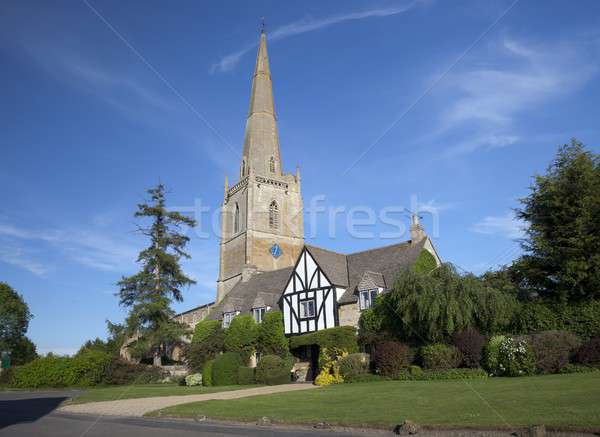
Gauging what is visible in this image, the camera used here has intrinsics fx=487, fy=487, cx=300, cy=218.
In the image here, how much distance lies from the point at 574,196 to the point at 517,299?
19.2 ft

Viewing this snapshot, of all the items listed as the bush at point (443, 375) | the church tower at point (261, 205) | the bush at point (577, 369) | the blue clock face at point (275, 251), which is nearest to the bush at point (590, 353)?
the bush at point (577, 369)

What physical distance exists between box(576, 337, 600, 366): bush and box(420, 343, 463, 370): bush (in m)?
4.97

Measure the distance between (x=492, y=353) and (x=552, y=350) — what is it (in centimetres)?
246

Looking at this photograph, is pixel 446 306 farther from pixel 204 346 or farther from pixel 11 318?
pixel 11 318

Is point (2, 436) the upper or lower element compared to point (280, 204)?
lower

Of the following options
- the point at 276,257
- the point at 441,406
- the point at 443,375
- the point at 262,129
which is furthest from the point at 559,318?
the point at 262,129

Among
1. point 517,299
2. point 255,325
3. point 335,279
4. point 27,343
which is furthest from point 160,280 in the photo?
point 27,343

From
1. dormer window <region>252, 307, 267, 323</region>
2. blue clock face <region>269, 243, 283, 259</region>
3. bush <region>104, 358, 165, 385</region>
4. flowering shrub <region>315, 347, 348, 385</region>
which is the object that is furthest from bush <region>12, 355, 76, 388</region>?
blue clock face <region>269, 243, 283, 259</region>

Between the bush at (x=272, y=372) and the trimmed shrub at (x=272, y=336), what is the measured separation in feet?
14.3

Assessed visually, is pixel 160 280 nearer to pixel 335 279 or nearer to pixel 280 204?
pixel 335 279

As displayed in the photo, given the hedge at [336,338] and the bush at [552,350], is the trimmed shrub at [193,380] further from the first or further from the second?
the bush at [552,350]

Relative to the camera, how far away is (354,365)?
1003 inches

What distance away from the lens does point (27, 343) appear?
64.4 m

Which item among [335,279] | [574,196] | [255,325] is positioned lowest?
[255,325]
